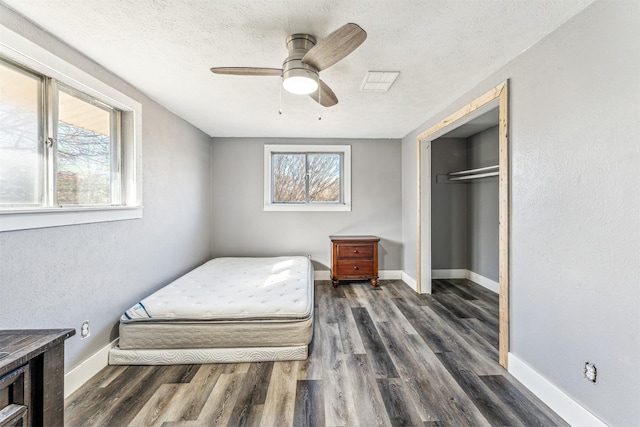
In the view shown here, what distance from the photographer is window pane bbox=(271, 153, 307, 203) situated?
15.3ft

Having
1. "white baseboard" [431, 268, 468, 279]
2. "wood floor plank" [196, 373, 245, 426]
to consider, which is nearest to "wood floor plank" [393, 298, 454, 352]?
"white baseboard" [431, 268, 468, 279]

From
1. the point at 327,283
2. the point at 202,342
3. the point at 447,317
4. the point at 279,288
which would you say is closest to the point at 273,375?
the point at 202,342

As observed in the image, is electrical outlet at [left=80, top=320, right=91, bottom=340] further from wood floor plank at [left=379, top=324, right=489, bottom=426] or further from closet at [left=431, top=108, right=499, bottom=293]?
closet at [left=431, top=108, right=499, bottom=293]

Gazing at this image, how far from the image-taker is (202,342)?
2248 millimetres

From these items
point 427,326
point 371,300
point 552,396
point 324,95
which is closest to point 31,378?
point 324,95

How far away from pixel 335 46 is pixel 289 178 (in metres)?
3.23

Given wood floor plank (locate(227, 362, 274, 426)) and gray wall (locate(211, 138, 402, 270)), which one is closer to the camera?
wood floor plank (locate(227, 362, 274, 426))

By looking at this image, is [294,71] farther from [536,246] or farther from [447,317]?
[447,317]

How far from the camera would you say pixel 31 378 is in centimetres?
86

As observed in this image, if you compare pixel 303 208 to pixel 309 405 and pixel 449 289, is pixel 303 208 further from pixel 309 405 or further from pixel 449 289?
pixel 309 405

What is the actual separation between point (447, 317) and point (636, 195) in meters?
2.21

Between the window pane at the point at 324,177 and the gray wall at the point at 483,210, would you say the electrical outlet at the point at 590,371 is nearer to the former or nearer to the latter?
the gray wall at the point at 483,210

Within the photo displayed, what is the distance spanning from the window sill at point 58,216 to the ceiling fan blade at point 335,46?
1.85 m

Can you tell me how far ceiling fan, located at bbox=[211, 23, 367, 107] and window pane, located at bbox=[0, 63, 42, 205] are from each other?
1.14 m
